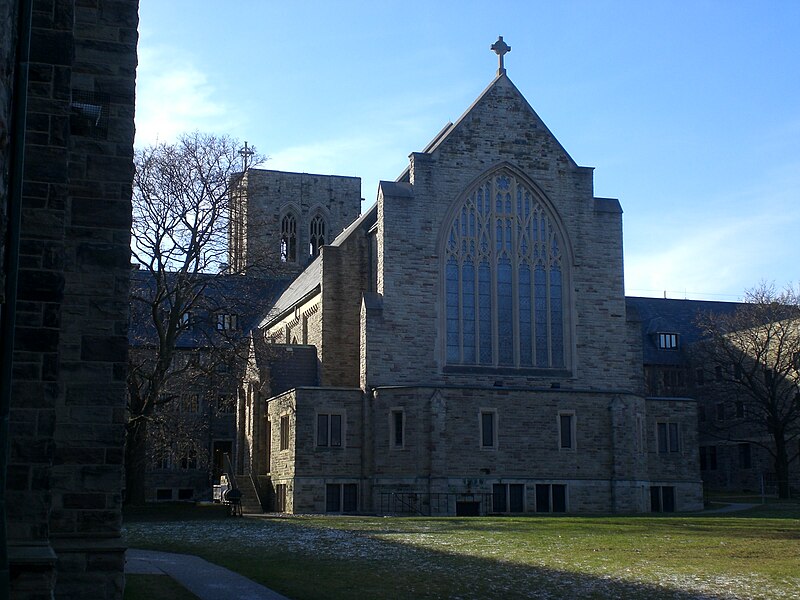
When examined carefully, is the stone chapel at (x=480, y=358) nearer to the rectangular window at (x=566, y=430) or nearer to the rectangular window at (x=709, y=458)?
the rectangular window at (x=566, y=430)

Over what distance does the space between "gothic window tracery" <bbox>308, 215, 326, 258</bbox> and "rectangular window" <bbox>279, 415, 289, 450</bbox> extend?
3076 centimetres

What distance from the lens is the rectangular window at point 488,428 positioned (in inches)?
1802

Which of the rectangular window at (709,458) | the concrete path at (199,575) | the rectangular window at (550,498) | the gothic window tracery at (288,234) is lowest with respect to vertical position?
the concrete path at (199,575)

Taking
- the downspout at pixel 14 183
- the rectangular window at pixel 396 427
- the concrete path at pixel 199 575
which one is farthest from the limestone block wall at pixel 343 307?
the downspout at pixel 14 183

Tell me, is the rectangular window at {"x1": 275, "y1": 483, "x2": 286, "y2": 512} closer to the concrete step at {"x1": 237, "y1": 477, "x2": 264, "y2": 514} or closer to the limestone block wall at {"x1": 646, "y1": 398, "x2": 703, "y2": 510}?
the concrete step at {"x1": 237, "y1": 477, "x2": 264, "y2": 514}

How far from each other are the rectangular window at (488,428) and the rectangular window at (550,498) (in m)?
2.80

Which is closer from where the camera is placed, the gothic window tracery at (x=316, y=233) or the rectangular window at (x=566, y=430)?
the rectangular window at (x=566, y=430)

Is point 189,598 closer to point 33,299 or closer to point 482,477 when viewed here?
point 33,299

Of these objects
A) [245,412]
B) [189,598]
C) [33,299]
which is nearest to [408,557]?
[189,598]

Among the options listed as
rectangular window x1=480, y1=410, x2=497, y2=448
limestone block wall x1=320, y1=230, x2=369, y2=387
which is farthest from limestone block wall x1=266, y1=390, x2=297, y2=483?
rectangular window x1=480, y1=410, x2=497, y2=448

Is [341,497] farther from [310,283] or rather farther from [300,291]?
[300,291]

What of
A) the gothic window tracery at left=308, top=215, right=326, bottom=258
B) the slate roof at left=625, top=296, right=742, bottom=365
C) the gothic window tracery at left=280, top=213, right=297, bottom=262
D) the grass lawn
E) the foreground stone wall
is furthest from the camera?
the gothic window tracery at left=308, top=215, right=326, bottom=258

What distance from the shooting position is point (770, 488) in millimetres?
65750

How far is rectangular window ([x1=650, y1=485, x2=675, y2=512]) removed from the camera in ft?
160
